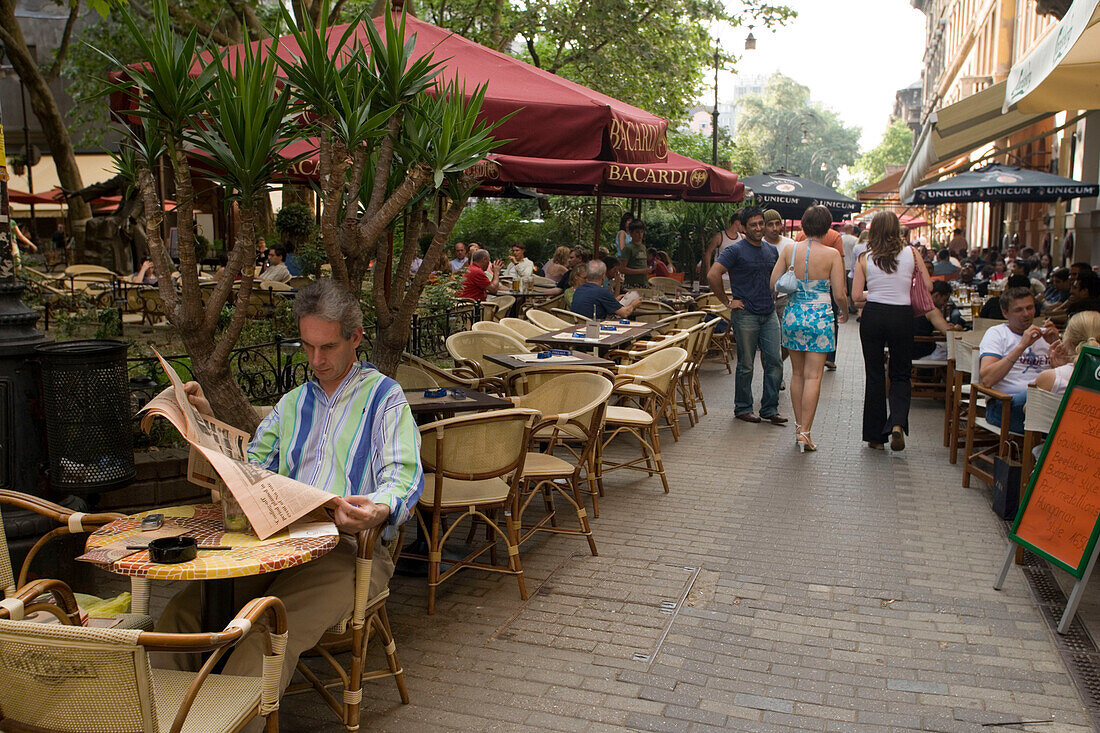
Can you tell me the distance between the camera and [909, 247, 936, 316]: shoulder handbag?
8.12 meters

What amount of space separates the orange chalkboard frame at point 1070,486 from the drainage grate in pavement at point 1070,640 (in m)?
0.30

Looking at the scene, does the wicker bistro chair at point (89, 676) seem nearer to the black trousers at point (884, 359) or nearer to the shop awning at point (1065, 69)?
the shop awning at point (1065, 69)

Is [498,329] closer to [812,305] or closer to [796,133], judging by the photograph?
[812,305]

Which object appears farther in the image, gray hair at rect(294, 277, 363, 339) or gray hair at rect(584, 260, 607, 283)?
gray hair at rect(584, 260, 607, 283)

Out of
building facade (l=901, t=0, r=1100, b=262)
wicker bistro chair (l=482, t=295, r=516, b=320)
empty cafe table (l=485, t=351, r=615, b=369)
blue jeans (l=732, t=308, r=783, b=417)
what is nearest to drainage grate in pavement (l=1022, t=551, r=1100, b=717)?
building facade (l=901, t=0, r=1100, b=262)

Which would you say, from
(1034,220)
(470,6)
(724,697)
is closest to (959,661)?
(724,697)

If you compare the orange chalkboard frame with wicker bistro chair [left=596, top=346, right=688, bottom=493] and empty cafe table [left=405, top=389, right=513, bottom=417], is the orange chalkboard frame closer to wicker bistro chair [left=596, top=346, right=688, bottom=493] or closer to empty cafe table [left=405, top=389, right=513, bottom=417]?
wicker bistro chair [left=596, top=346, right=688, bottom=493]

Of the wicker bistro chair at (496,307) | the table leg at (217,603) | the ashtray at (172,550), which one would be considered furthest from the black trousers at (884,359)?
the ashtray at (172,550)

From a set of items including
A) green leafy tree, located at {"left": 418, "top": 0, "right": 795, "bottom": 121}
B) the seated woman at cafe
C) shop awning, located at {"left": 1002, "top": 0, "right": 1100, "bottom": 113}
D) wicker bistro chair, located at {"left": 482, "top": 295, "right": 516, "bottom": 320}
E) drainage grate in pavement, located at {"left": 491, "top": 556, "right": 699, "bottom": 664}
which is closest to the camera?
drainage grate in pavement, located at {"left": 491, "top": 556, "right": 699, "bottom": 664}

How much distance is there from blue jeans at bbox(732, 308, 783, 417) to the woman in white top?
49.7 inches

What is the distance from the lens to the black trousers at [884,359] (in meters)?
8.16

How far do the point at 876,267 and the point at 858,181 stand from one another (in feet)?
384

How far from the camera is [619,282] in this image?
1337 cm

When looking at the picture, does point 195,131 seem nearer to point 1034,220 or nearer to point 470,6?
point 470,6
